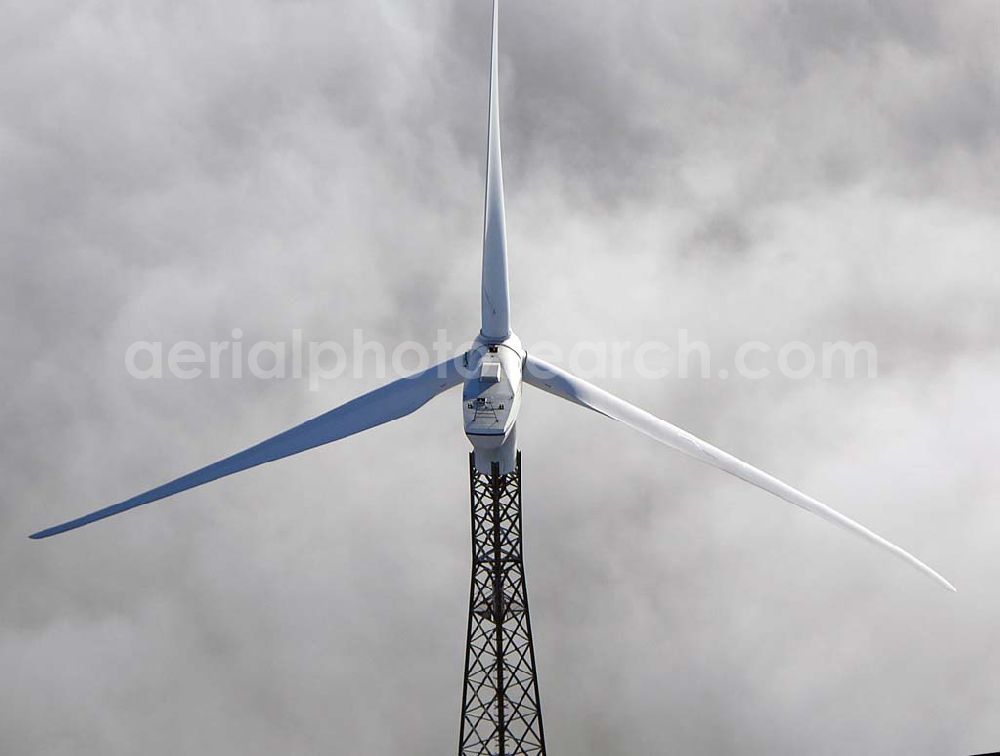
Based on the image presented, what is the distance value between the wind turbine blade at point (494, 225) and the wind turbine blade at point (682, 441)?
Result: 336 centimetres

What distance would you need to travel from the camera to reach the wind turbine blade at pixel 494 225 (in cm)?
3681

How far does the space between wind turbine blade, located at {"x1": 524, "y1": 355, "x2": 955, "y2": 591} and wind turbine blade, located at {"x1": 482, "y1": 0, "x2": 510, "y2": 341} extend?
11.0 ft

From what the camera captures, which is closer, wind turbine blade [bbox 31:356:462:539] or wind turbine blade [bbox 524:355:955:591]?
wind turbine blade [bbox 31:356:462:539]

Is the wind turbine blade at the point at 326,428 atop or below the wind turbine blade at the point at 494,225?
below

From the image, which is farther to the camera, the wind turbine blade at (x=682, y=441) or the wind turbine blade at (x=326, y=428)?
the wind turbine blade at (x=682, y=441)

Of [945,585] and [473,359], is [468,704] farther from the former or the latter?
[945,585]

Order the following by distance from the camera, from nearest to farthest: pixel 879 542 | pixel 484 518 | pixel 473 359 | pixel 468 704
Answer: pixel 879 542 < pixel 473 359 < pixel 484 518 < pixel 468 704

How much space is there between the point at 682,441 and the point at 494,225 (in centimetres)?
1099

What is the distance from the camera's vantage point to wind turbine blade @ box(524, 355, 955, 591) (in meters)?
36.6

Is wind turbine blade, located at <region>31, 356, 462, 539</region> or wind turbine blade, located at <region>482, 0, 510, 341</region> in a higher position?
wind turbine blade, located at <region>482, 0, 510, 341</region>

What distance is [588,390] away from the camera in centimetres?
3984

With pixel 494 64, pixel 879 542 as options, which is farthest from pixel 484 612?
pixel 494 64

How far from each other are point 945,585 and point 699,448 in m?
10.7

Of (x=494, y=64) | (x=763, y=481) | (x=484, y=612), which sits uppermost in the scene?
(x=494, y=64)
